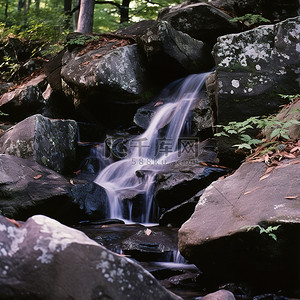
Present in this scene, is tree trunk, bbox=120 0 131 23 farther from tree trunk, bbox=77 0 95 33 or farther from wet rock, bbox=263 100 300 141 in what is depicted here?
wet rock, bbox=263 100 300 141

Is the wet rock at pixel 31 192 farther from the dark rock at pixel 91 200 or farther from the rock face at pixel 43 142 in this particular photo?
the rock face at pixel 43 142

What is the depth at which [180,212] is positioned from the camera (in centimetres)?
548

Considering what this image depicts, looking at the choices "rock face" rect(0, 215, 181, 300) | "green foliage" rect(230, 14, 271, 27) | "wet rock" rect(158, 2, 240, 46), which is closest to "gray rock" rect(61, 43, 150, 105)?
"wet rock" rect(158, 2, 240, 46)

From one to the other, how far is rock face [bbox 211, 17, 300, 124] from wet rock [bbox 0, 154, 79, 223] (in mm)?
2676

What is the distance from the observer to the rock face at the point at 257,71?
5605mm

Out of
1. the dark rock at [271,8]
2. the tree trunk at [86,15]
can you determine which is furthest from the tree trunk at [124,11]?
the dark rock at [271,8]

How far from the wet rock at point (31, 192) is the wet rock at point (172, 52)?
4.16m

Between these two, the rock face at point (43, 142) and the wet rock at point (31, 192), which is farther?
the rock face at point (43, 142)

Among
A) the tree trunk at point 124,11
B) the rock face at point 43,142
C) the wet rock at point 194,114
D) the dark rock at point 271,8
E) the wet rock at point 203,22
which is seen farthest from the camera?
→ the tree trunk at point 124,11

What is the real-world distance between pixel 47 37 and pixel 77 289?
12.5 m

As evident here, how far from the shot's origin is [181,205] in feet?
18.0

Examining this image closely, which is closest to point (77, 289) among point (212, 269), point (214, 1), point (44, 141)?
point (212, 269)

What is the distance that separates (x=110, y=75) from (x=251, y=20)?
12.8 feet

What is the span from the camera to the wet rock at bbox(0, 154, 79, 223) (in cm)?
539
